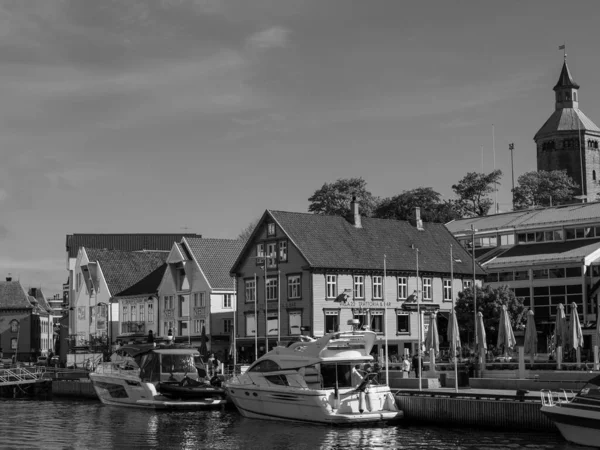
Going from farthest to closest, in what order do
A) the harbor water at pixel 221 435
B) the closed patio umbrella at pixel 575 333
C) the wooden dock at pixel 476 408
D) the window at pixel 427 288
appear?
1. the window at pixel 427 288
2. the closed patio umbrella at pixel 575 333
3. the wooden dock at pixel 476 408
4. the harbor water at pixel 221 435

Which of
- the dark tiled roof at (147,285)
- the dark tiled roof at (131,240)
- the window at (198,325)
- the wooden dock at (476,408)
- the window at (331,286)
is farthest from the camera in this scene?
the dark tiled roof at (131,240)

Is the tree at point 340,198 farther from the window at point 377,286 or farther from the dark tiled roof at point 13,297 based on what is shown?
the dark tiled roof at point 13,297

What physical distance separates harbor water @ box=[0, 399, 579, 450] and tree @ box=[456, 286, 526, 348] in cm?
2607

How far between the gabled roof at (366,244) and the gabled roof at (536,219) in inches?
530

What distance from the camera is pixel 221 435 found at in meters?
41.8

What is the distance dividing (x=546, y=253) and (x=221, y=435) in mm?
52251

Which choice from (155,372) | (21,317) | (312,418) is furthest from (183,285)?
(21,317)

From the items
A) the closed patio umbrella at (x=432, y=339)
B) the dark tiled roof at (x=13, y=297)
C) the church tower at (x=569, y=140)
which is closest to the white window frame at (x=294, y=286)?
the closed patio umbrella at (x=432, y=339)

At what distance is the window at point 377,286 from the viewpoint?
7203 cm

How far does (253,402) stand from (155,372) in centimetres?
950

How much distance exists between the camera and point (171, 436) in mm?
41812

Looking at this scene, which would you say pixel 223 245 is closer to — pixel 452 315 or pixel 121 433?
pixel 452 315

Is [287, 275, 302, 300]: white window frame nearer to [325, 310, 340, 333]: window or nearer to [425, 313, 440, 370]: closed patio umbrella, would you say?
[325, 310, 340, 333]: window

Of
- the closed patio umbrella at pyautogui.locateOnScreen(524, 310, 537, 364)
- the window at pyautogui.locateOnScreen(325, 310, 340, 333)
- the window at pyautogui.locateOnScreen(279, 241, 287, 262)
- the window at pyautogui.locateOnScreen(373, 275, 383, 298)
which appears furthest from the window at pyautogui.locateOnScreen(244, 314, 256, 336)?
the closed patio umbrella at pyautogui.locateOnScreen(524, 310, 537, 364)
